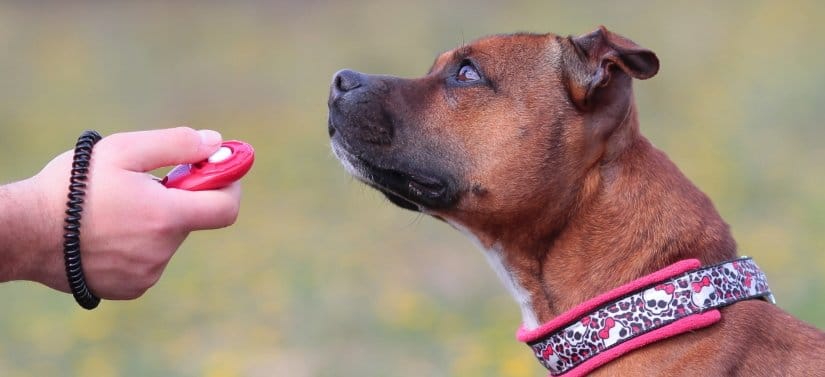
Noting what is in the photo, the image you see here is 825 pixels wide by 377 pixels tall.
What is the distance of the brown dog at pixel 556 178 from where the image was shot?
372 centimetres

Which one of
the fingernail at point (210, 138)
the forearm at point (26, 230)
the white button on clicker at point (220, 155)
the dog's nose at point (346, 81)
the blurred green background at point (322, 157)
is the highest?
the dog's nose at point (346, 81)

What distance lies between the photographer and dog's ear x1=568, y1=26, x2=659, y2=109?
154 inches

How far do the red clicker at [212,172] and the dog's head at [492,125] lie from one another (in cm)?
76

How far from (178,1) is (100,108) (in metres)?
6.96

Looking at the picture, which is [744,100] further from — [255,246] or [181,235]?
[181,235]

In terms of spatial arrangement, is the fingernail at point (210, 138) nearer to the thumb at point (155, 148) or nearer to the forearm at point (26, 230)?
the thumb at point (155, 148)

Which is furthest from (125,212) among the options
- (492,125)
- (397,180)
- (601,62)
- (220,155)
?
(601,62)

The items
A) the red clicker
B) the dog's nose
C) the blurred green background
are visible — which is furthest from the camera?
the blurred green background

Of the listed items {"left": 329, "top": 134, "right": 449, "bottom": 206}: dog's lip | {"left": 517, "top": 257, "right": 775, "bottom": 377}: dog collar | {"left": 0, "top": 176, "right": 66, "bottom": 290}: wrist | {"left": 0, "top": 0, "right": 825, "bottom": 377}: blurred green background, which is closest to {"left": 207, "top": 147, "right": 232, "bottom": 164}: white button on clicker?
{"left": 0, "top": 176, "right": 66, "bottom": 290}: wrist

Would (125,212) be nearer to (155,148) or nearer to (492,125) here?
(155,148)

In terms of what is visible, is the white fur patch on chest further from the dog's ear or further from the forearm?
the forearm

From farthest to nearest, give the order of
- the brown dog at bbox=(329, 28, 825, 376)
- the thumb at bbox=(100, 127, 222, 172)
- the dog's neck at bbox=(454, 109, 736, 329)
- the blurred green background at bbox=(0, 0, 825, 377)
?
the blurred green background at bbox=(0, 0, 825, 377) < the dog's neck at bbox=(454, 109, 736, 329) < the brown dog at bbox=(329, 28, 825, 376) < the thumb at bbox=(100, 127, 222, 172)

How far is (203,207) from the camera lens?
346cm

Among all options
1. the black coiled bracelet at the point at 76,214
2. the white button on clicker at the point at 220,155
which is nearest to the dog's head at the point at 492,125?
the white button on clicker at the point at 220,155
